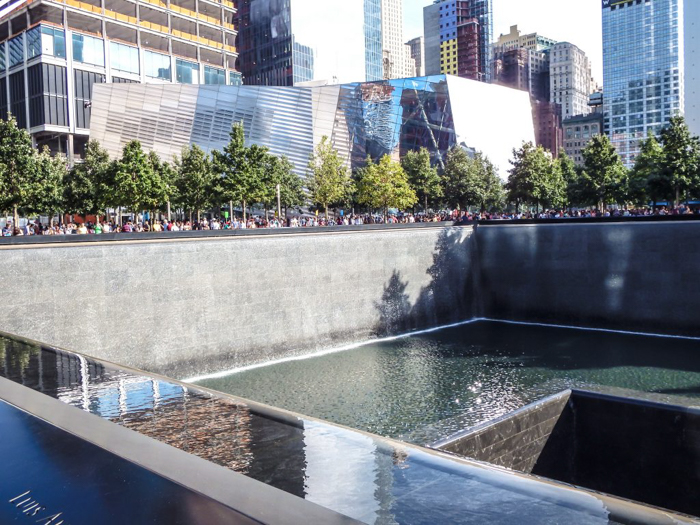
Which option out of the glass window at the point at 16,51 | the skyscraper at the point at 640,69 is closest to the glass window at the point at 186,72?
the glass window at the point at 16,51

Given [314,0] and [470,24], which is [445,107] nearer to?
[314,0]

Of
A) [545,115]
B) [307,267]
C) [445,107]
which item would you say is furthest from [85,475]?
[545,115]

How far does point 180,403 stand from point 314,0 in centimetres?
10370

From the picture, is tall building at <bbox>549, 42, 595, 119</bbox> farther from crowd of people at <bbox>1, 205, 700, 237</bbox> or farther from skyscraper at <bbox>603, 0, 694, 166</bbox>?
crowd of people at <bbox>1, 205, 700, 237</bbox>

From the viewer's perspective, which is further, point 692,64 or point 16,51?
point 692,64

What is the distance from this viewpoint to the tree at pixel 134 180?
3538cm

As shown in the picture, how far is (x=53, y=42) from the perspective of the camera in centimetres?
6016

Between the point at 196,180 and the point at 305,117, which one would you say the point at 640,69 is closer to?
the point at 305,117

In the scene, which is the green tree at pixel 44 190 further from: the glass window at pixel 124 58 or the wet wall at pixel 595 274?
the glass window at pixel 124 58

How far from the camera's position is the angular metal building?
5641cm

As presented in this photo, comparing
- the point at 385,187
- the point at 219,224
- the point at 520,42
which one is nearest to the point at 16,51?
the point at 385,187

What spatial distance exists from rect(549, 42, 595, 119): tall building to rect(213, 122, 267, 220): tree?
148996 mm

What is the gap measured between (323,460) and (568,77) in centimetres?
18739

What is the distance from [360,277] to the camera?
2239 cm
